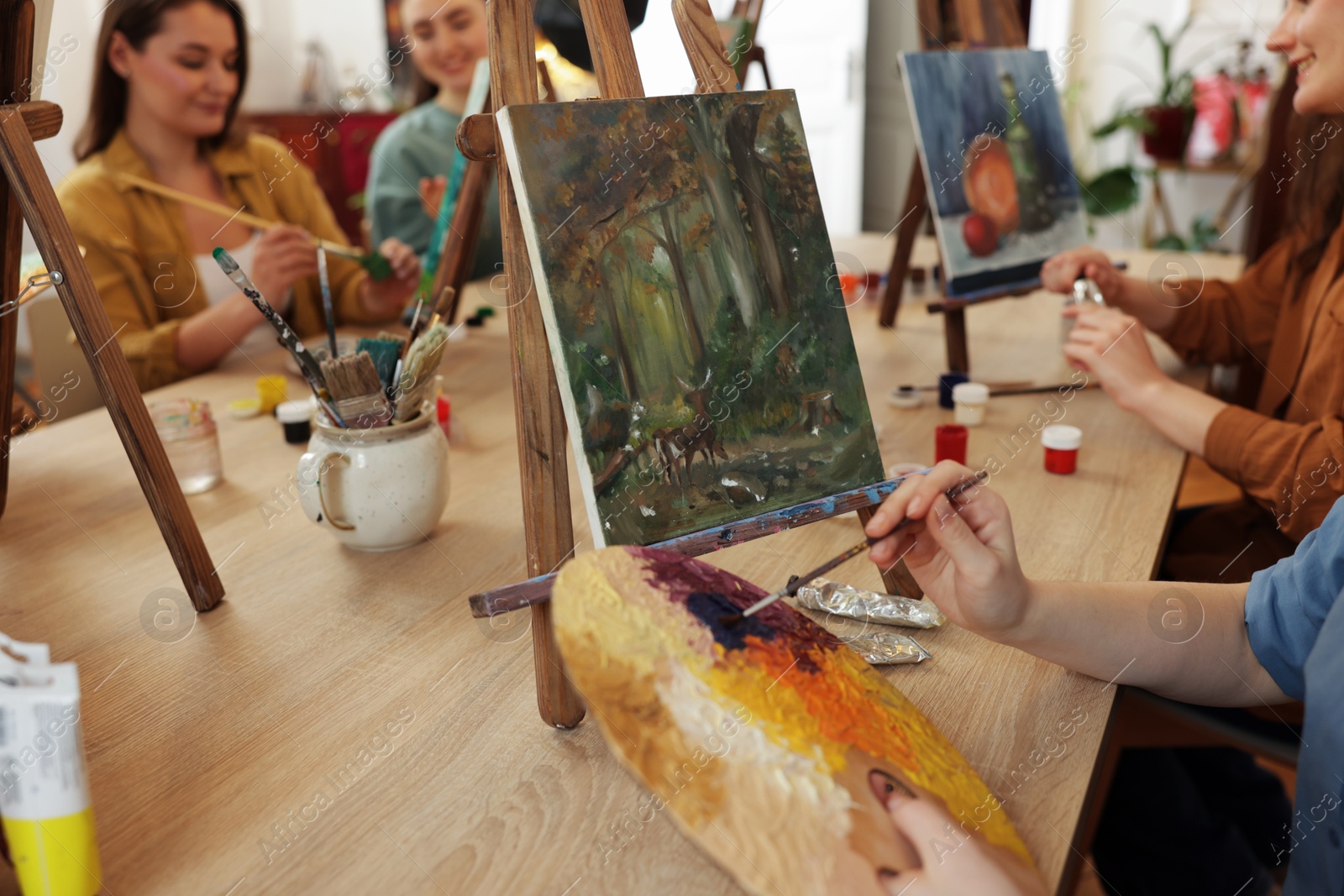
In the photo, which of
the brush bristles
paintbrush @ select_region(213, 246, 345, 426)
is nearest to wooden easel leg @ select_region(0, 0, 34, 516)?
paintbrush @ select_region(213, 246, 345, 426)

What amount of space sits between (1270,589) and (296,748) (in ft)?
2.93

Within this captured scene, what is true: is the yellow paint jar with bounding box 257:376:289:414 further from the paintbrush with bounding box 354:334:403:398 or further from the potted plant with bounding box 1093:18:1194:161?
the potted plant with bounding box 1093:18:1194:161

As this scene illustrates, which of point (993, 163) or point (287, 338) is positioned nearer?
point (287, 338)

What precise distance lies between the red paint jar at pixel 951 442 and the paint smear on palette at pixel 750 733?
69 cm

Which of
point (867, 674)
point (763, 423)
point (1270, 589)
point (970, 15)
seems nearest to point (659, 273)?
point (763, 423)

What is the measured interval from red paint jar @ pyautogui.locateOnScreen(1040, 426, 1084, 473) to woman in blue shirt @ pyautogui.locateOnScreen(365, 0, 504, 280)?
68.5 inches

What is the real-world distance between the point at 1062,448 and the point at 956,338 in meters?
0.46

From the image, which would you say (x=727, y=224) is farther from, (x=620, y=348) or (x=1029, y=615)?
(x=1029, y=615)

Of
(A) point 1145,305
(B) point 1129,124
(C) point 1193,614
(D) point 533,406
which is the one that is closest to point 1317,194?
(A) point 1145,305

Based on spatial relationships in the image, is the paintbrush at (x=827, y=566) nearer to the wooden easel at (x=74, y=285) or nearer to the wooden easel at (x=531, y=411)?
the wooden easel at (x=531, y=411)

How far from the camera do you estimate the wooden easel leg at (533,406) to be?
847 millimetres

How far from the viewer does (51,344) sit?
2.01 meters

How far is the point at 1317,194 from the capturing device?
157 centimetres

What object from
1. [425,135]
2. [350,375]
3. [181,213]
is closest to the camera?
[350,375]
